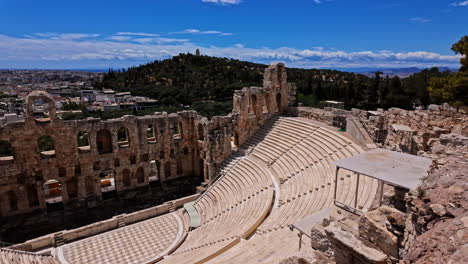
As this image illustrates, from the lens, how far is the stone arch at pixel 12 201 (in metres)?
19.1

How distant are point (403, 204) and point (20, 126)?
21636mm

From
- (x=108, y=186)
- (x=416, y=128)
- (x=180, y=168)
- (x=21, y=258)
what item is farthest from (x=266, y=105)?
(x=21, y=258)

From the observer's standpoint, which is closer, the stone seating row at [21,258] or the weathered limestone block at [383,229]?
the weathered limestone block at [383,229]

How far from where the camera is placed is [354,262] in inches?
203

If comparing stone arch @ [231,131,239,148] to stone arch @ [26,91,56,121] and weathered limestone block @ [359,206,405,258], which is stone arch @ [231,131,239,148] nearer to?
stone arch @ [26,91,56,121]

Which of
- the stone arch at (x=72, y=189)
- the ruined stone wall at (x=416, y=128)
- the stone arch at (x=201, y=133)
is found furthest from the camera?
the stone arch at (x=201, y=133)

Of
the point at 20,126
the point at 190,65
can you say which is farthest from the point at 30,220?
the point at 190,65

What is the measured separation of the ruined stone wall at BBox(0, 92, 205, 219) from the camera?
18797 millimetres

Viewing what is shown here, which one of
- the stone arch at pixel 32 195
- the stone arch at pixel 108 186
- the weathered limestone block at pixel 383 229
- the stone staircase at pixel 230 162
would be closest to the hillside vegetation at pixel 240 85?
the stone staircase at pixel 230 162

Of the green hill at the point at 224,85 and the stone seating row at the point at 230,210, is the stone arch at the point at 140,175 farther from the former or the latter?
the green hill at the point at 224,85

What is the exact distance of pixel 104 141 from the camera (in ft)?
72.2

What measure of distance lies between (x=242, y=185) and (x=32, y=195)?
583 inches

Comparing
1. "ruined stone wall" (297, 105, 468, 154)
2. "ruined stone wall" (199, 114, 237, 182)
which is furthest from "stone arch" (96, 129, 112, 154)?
"ruined stone wall" (297, 105, 468, 154)

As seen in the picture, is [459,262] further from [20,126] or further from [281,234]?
[20,126]
